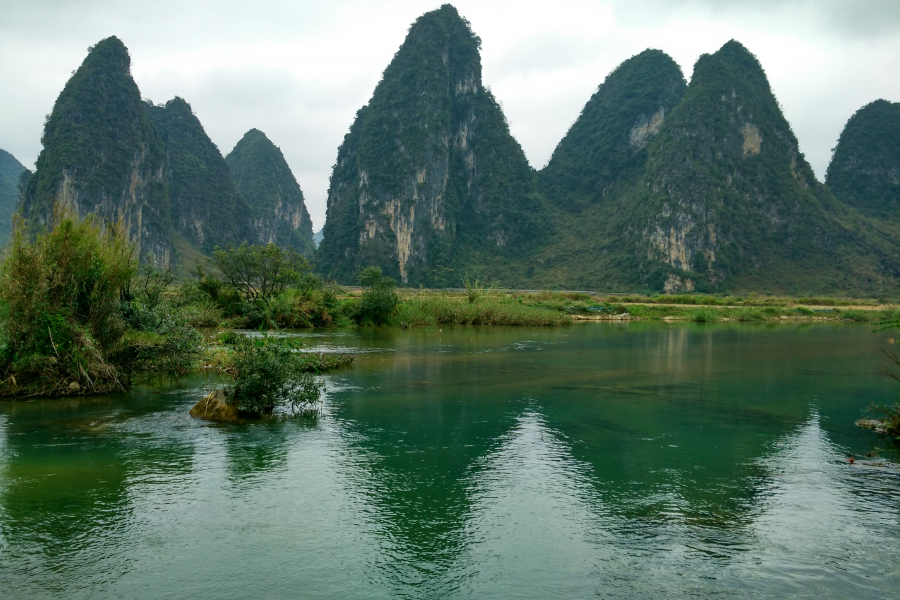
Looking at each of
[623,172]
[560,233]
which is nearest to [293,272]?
[560,233]

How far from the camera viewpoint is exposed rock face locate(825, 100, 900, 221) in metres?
96.1

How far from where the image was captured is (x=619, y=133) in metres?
104

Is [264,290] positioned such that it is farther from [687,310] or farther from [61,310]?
[687,310]

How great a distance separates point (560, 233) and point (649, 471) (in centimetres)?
9015

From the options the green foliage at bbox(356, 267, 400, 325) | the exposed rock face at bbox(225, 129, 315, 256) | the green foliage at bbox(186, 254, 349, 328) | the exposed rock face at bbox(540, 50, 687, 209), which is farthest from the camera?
the exposed rock face at bbox(225, 129, 315, 256)

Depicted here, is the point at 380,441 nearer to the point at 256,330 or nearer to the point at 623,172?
the point at 256,330

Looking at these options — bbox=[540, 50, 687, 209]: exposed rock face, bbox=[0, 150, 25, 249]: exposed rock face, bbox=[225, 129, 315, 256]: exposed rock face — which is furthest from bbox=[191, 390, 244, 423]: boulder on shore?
bbox=[225, 129, 315, 256]: exposed rock face

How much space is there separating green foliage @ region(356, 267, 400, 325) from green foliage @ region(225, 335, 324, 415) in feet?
60.4

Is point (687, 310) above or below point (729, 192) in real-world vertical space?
below

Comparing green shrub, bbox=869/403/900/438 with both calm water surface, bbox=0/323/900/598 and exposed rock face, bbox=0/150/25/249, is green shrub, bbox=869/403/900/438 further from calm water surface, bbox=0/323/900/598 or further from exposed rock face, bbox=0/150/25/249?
exposed rock face, bbox=0/150/25/249

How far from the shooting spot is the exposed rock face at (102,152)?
242 feet

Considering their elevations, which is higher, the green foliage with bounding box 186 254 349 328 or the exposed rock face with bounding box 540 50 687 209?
the exposed rock face with bounding box 540 50 687 209

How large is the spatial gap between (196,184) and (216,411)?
104620 mm

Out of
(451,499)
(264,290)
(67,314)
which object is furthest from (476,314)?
(451,499)
